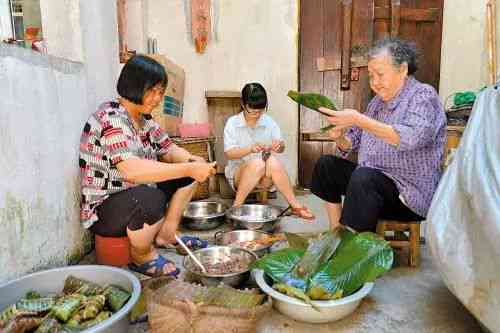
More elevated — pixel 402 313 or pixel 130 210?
pixel 130 210

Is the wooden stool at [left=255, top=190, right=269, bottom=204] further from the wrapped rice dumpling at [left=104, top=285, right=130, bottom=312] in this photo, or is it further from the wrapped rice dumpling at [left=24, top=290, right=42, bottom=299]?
the wrapped rice dumpling at [left=24, top=290, right=42, bottom=299]

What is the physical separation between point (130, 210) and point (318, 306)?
0.95 meters

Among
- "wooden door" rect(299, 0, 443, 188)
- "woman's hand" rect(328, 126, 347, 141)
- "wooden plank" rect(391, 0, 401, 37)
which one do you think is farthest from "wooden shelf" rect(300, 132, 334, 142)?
"woman's hand" rect(328, 126, 347, 141)

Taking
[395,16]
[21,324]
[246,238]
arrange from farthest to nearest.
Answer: [395,16], [246,238], [21,324]

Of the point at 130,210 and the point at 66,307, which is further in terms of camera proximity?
the point at 130,210

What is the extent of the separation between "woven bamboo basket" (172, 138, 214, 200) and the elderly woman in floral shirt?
1.61 metres

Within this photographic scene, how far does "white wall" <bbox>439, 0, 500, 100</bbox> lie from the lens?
3.38m

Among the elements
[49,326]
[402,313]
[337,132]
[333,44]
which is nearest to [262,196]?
[337,132]

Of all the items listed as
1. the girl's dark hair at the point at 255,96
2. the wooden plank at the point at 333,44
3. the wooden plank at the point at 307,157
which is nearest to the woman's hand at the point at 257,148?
the girl's dark hair at the point at 255,96

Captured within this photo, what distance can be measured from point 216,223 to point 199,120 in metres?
1.45

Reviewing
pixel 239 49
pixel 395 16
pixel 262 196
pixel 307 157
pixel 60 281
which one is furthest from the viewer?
pixel 307 157

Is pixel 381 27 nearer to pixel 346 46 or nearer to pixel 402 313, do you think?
pixel 346 46

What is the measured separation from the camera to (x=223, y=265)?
1.81 m

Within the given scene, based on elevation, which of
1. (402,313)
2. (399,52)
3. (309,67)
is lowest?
(402,313)
